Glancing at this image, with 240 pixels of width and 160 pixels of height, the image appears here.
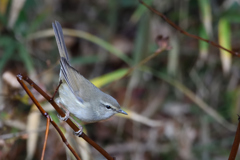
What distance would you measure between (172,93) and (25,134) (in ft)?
Result: 11.2

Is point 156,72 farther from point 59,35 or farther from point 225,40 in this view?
point 59,35

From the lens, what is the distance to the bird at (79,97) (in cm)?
271

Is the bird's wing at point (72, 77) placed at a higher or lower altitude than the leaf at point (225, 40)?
lower

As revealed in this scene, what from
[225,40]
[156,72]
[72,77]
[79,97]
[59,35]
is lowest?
[79,97]

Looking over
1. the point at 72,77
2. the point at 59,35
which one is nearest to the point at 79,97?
the point at 72,77

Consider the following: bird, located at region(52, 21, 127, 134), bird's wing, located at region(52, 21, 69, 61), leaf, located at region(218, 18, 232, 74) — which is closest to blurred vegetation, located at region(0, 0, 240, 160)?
leaf, located at region(218, 18, 232, 74)

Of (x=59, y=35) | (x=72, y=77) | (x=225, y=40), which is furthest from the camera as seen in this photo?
(x=225, y=40)

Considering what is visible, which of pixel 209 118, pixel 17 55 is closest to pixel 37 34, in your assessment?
pixel 17 55

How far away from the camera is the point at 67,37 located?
6.39 metres

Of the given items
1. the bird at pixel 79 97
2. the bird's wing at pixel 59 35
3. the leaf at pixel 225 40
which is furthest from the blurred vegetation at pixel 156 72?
the bird's wing at pixel 59 35

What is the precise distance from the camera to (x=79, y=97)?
2840 mm

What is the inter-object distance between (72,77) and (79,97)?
0.18 metres

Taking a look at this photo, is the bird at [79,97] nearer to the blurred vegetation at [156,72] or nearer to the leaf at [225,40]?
the blurred vegetation at [156,72]

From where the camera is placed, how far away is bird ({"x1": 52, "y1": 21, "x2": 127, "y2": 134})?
2.71m
